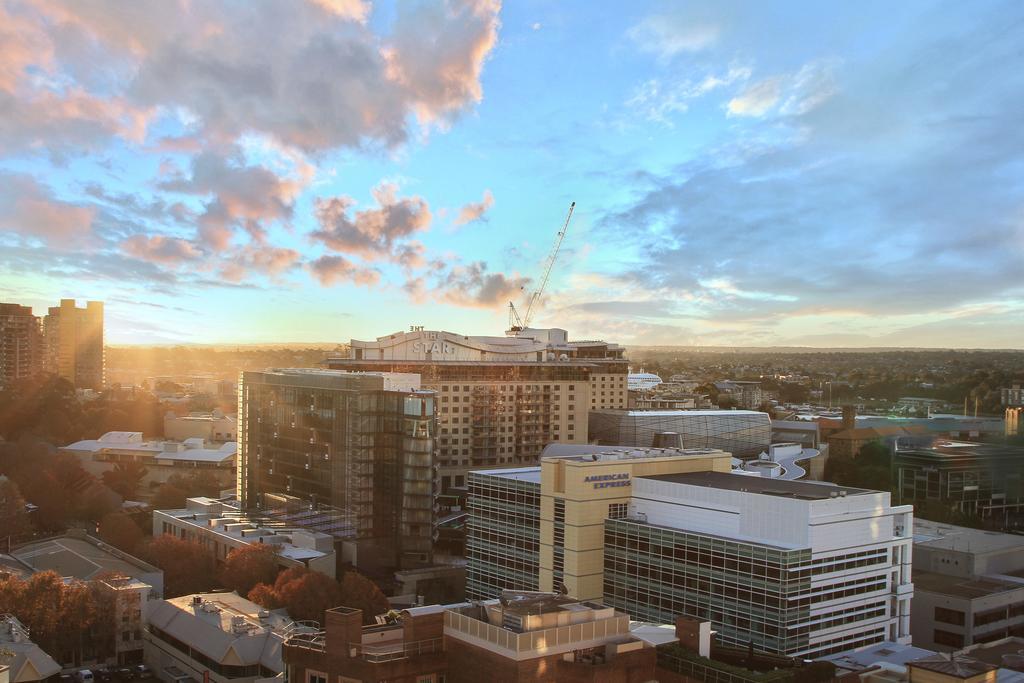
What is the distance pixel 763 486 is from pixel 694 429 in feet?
151

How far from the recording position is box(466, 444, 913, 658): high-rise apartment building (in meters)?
29.8

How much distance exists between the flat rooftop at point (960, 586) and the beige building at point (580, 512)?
14.8m

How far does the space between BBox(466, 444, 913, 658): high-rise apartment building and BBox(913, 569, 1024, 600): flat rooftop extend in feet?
25.5

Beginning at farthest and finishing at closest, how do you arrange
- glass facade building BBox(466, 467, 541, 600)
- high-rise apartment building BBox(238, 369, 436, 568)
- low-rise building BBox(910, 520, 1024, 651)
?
high-rise apartment building BBox(238, 369, 436, 568) < low-rise building BBox(910, 520, 1024, 651) < glass facade building BBox(466, 467, 541, 600)

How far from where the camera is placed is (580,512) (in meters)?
35.4

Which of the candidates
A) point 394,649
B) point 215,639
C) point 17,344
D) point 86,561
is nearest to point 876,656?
point 394,649

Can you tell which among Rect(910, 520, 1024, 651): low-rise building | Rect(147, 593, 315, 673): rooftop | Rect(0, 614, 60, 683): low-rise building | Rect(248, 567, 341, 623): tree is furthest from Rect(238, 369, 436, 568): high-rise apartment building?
Rect(910, 520, 1024, 651): low-rise building

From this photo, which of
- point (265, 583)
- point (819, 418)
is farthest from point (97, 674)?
point (819, 418)

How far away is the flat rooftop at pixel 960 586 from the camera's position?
39.6 m

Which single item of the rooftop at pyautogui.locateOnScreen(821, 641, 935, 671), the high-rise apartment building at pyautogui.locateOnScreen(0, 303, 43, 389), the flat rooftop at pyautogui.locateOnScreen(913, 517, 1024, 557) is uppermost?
the high-rise apartment building at pyautogui.locateOnScreen(0, 303, 43, 389)

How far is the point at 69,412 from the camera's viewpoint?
107 m

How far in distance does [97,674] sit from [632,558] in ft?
73.3

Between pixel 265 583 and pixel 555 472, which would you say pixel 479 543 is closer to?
pixel 555 472

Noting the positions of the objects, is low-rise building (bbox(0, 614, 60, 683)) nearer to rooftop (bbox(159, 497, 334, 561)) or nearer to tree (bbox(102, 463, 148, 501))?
rooftop (bbox(159, 497, 334, 561))
